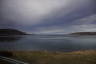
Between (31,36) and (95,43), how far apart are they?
0.78m

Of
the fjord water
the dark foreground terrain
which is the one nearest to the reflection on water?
the fjord water

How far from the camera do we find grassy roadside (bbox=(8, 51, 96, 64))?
5.69ft

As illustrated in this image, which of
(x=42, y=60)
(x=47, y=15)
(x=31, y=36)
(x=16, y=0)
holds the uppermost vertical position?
(x=16, y=0)

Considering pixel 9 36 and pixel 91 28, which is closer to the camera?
Answer: pixel 91 28

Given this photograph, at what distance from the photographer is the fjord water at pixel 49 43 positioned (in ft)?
5.66

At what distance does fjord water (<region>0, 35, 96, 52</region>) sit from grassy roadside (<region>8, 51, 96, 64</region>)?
5 cm

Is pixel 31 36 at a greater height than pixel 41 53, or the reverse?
pixel 31 36

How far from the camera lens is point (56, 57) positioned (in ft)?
5.75

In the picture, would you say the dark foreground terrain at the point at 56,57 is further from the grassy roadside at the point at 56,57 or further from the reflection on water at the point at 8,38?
the reflection on water at the point at 8,38

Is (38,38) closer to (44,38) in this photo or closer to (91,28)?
(44,38)

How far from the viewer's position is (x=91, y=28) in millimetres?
1722

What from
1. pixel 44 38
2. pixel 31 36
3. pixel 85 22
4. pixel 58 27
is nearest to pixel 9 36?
pixel 31 36

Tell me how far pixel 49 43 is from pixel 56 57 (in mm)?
191

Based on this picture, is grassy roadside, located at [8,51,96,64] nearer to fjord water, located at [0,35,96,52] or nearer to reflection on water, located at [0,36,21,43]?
fjord water, located at [0,35,96,52]
